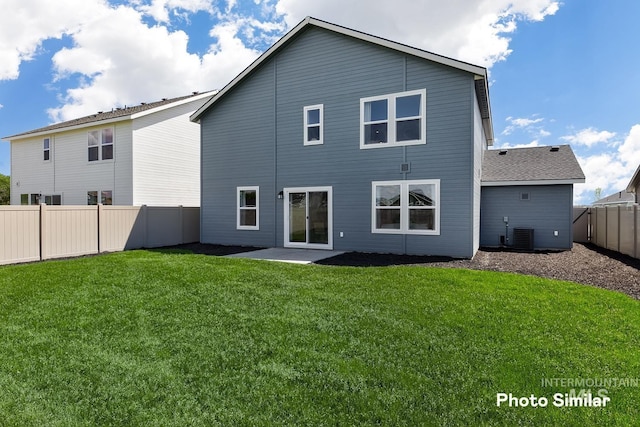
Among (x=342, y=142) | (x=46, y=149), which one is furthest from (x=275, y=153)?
(x=46, y=149)

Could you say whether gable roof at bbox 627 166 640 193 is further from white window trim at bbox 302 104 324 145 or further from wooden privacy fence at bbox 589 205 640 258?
white window trim at bbox 302 104 324 145

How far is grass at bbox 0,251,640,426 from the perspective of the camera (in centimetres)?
293

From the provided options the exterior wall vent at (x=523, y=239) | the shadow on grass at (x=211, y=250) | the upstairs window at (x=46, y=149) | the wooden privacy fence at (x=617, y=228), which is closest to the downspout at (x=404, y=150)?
the exterior wall vent at (x=523, y=239)

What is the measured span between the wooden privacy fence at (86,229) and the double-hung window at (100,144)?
16.8ft

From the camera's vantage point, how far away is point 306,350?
3.96 m

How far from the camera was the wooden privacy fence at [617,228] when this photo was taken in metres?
10.7

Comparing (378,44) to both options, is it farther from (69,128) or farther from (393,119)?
(69,128)

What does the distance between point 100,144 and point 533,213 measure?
1899 centimetres

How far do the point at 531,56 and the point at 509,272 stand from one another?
8759 millimetres

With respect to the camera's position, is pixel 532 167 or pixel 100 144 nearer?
pixel 532 167

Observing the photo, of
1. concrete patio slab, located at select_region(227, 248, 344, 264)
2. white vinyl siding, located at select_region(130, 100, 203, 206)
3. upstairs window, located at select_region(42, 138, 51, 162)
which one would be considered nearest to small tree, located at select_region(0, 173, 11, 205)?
upstairs window, located at select_region(42, 138, 51, 162)

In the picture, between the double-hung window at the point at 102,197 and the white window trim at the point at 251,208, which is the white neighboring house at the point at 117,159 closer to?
the double-hung window at the point at 102,197

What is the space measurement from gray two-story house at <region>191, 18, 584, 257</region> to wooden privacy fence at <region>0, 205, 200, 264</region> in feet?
4.58

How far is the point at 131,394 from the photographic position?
3211 mm
